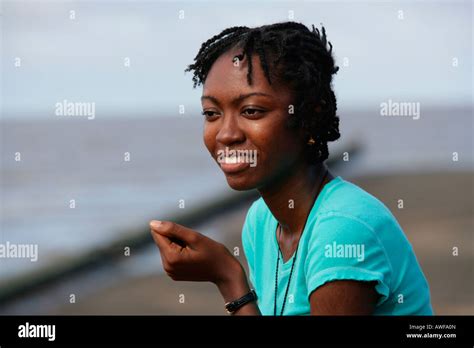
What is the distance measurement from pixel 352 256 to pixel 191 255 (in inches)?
18.8

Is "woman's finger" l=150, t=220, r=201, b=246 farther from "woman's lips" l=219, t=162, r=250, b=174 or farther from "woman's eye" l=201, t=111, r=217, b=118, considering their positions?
"woman's eye" l=201, t=111, r=217, b=118

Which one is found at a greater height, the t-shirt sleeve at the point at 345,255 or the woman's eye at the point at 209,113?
the woman's eye at the point at 209,113

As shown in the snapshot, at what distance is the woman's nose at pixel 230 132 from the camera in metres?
2.62

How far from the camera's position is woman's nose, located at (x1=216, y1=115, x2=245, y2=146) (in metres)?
→ 2.62

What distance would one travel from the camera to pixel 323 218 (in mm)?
2521

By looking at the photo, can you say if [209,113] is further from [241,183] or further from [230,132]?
[241,183]

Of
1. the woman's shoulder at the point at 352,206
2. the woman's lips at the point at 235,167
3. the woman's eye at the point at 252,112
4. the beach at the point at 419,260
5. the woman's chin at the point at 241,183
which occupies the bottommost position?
the beach at the point at 419,260

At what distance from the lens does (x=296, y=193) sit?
2691mm

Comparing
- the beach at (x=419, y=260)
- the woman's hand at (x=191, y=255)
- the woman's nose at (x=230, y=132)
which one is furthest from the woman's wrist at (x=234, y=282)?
the beach at (x=419, y=260)

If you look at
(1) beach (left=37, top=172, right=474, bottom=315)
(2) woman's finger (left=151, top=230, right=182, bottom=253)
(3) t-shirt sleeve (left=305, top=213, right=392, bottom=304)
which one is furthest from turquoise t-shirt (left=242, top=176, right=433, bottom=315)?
(1) beach (left=37, top=172, right=474, bottom=315)

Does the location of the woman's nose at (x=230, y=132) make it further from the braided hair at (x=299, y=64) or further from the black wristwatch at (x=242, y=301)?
the black wristwatch at (x=242, y=301)

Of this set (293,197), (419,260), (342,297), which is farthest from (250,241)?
(419,260)

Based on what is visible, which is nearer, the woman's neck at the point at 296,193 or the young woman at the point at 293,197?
the young woman at the point at 293,197

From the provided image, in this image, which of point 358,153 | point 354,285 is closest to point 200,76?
point 354,285
